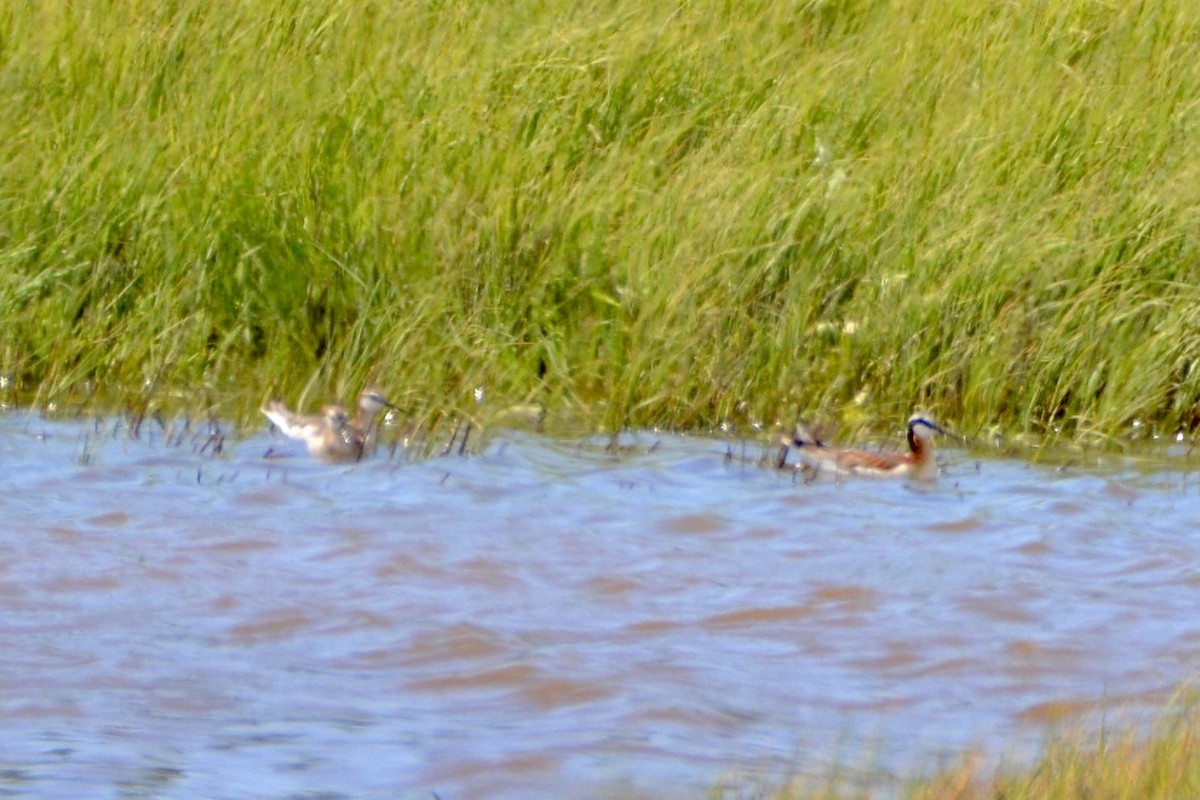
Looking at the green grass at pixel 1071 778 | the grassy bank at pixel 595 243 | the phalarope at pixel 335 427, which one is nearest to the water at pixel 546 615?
the phalarope at pixel 335 427

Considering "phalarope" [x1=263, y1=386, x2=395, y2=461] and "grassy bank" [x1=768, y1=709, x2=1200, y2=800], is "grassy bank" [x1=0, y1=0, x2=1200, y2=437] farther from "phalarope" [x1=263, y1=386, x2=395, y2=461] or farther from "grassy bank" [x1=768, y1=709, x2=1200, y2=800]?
"grassy bank" [x1=768, y1=709, x2=1200, y2=800]

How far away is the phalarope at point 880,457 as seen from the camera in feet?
21.8

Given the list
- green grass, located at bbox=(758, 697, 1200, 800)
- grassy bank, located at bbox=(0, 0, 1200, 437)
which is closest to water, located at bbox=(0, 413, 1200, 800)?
green grass, located at bbox=(758, 697, 1200, 800)

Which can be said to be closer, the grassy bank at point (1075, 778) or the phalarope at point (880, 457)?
the grassy bank at point (1075, 778)

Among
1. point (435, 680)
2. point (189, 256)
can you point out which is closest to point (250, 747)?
point (435, 680)

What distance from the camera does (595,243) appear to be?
7688 mm

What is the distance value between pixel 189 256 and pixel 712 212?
1763mm

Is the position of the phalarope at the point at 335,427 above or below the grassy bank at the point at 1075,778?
below

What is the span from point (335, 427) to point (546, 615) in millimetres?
1776

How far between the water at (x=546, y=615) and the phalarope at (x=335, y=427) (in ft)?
0.21

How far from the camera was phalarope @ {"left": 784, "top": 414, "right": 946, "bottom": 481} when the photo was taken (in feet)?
21.8

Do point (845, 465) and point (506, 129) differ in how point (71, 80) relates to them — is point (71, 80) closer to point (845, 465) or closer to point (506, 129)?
point (506, 129)

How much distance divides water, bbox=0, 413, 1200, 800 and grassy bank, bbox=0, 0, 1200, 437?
433 millimetres

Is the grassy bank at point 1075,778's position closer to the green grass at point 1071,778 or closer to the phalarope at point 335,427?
the green grass at point 1071,778
